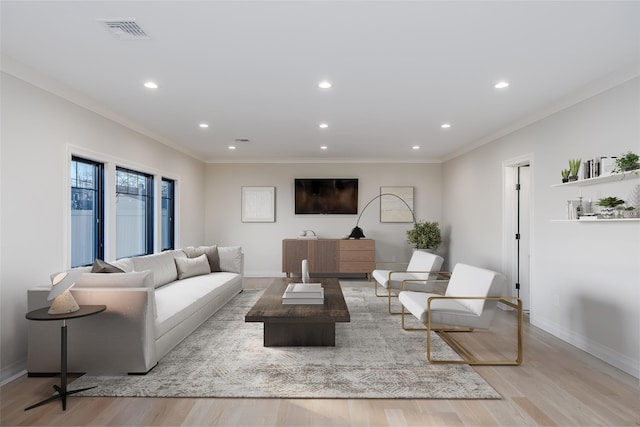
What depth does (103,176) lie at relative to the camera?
15.0 ft

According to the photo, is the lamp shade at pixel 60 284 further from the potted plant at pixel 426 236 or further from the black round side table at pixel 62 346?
the potted plant at pixel 426 236

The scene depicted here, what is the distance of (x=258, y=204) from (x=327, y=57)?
5375mm

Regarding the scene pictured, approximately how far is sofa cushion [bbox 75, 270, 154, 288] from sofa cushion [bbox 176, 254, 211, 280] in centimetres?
214

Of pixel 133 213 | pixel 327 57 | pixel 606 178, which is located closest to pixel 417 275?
pixel 606 178

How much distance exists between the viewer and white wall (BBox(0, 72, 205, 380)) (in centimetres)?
302

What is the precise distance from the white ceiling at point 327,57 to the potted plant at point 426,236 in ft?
9.19

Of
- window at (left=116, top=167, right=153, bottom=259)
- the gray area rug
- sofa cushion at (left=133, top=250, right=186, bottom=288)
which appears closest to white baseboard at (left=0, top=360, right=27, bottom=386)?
the gray area rug

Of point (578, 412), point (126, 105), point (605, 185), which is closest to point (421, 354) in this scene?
point (578, 412)

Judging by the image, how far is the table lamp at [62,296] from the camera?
2596 mm

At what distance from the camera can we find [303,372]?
3.04 metres

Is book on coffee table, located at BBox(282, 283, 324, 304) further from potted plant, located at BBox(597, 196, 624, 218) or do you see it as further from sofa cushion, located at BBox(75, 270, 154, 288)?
potted plant, located at BBox(597, 196, 624, 218)

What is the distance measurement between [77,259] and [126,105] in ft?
5.91

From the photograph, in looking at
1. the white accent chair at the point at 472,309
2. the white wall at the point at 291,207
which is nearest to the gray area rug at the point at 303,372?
the white accent chair at the point at 472,309

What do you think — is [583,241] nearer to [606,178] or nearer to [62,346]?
[606,178]
